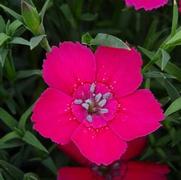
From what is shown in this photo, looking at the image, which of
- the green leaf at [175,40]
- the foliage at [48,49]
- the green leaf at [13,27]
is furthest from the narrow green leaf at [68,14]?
the green leaf at [175,40]

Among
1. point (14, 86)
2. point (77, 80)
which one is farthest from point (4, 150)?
point (77, 80)

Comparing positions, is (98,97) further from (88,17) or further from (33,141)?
(88,17)

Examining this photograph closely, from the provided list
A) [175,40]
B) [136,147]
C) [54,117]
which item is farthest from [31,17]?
[136,147]

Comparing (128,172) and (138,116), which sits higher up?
(138,116)

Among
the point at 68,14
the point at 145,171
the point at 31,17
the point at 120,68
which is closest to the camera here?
the point at 31,17

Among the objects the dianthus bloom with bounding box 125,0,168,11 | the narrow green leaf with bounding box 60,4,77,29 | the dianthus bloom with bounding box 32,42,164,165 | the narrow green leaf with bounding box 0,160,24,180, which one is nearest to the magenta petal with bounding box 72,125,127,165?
the dianthus bloom with bounding box 32,42,164,165

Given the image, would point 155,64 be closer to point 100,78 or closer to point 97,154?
point 100,78

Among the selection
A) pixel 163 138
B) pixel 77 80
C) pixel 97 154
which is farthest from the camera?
pixel 163 138
